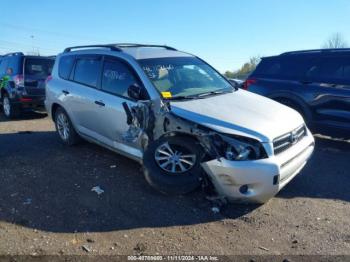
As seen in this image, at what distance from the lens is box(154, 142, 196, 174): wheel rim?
4.29 meters

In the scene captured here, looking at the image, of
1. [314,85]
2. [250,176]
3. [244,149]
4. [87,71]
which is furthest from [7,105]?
[250,176]

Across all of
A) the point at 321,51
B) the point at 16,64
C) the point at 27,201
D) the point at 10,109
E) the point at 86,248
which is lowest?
the point at 10,109

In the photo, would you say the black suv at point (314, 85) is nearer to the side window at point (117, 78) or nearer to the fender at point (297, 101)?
the fender at point (297, 101)

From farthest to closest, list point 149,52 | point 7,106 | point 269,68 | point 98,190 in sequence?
1. point 7,106
2. point 269,68
3. point 149,52
4. point 98,190

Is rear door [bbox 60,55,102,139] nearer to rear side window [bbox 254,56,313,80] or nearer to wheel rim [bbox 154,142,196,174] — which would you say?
wheel rim [bbox 154,142,196,174]

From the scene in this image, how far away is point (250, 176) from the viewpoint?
3.76 m

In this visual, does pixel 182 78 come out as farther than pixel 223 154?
Yes

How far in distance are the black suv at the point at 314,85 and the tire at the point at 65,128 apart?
3.88 metres

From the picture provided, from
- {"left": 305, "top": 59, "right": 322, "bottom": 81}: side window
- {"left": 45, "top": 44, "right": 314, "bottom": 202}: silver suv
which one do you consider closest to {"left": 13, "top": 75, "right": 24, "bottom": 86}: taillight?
{"left": 45, "top": 44, "right": 314, "bottom": 202}: silver suv

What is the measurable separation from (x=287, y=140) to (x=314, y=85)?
3.11m

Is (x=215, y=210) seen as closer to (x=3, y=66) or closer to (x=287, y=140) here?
(x=287, y=140)

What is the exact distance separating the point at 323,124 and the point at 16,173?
5.41 m

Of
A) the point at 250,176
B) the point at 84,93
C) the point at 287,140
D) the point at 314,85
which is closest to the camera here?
the point at 250,176

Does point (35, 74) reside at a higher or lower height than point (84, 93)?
lower
